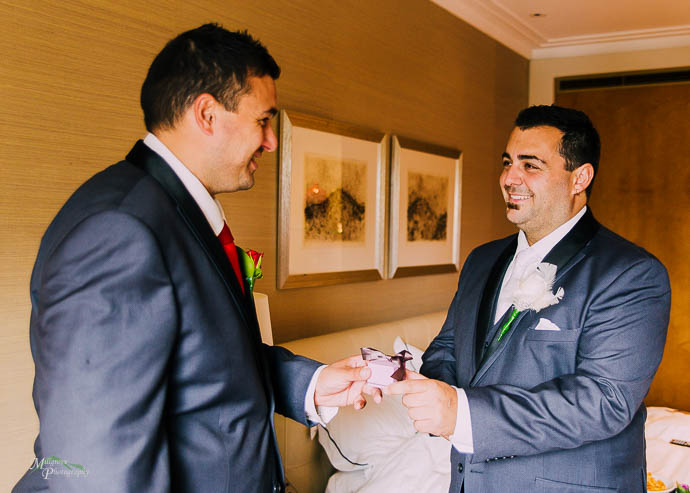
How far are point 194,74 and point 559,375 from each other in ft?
4.35

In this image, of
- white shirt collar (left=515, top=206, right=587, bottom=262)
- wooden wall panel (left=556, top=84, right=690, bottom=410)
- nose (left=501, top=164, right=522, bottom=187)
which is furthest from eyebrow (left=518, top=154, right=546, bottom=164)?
wooden wall panel (left=556, top=84, right=690, bottom=410)

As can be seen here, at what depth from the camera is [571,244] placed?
1893mm

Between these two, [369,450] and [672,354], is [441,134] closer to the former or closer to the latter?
[369,450]

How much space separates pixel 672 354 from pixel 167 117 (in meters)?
5.79

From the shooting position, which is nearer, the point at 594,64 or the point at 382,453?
the point at 382,453

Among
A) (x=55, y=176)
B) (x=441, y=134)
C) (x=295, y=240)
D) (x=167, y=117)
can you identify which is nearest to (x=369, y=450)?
(x=295, y=240)

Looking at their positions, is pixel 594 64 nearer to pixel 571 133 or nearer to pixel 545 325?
pixel 571 133

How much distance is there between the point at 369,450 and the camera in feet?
9.39

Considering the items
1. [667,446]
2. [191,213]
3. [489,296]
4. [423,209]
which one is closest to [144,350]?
[191,213]

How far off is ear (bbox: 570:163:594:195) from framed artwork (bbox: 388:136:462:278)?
210cm

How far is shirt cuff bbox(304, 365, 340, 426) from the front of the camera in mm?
1810

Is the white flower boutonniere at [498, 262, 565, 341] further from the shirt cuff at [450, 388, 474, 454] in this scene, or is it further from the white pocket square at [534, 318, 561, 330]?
the shirt cuff at [450, 388, 474, 454]

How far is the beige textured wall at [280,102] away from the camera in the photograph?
204 centimetres

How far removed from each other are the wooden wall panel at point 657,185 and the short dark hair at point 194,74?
5.40 m
